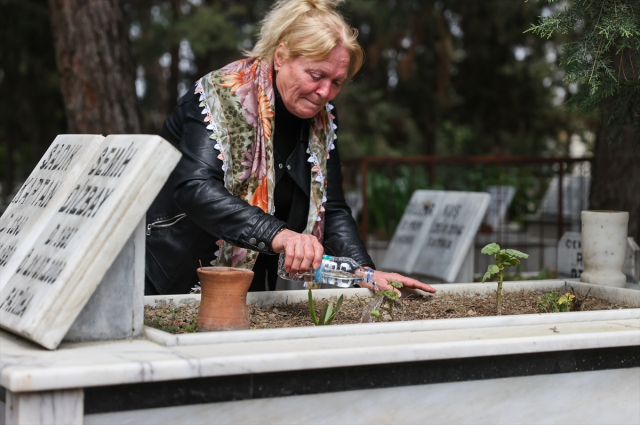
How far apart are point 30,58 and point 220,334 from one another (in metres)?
10.9

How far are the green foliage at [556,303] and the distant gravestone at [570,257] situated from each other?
1.91m

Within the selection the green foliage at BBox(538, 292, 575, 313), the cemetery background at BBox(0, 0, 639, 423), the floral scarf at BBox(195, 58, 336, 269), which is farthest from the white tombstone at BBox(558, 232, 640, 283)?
the floral scarf at BBox(195, 58, 336, 269)

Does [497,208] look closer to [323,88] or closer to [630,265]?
[630,265]

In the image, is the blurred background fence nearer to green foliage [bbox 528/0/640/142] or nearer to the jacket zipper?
green foliage [bbox 528/0/640/142]

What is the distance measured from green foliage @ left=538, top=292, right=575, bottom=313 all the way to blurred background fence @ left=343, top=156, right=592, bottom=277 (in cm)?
354

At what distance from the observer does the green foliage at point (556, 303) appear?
2.46m

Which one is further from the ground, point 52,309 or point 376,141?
point 376,141

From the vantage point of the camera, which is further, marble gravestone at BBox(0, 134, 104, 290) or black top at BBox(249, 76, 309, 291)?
black top at BBox(249, 76, 309, 291)

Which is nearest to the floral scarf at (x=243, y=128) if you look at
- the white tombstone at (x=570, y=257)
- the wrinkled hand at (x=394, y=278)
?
the wrinkled hand at (x=394, y=278)

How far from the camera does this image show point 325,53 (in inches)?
94.2

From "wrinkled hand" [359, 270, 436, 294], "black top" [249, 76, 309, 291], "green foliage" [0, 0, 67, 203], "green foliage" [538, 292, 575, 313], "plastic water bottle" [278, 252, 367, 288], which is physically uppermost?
"green foliage" [0, 0, 67, 203]

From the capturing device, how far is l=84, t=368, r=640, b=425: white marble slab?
1628mm

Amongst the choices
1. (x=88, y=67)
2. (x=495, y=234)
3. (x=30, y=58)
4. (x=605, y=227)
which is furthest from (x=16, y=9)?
(x=605, y=227)

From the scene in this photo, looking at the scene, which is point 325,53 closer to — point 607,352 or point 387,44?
point 607,352
